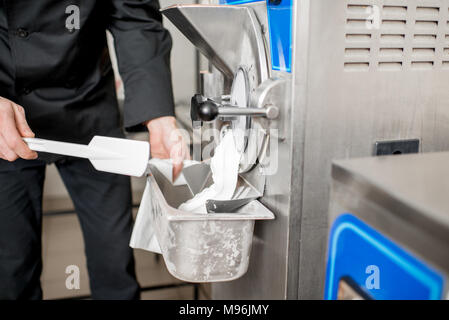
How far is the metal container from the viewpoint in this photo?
0.77m

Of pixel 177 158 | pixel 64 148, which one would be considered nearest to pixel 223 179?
pixel 177 158

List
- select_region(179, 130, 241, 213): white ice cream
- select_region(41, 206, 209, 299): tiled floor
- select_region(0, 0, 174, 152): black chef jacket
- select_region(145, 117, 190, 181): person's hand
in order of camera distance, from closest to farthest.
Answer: select_region(179, 130, 241, 213): white ice cream
select_region(145, 117, 190, 181): person's hand
select_region(0, 0, 174, 152): black chef jacket
select_region(41, 206, 209, 299): tiled floor

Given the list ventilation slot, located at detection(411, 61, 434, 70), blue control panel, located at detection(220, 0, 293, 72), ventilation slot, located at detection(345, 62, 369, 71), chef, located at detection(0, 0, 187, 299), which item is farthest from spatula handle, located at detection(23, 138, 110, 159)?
ventilation slot, located at detection(411, 61, 434, 70)

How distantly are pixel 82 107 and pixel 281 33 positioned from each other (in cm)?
79

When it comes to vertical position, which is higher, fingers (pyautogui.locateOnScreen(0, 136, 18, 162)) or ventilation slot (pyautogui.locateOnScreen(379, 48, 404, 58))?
ventilation slot (pyautogui.locateOnScreen(379, 48, 404, 58))

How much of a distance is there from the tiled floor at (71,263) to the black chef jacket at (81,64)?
99cm

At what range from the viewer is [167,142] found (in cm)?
114

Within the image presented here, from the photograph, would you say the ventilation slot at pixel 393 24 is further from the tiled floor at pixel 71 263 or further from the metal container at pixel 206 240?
the tiled floor at pixel 71 263

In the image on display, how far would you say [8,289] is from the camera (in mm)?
1344

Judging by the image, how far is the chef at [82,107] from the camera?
117 cm

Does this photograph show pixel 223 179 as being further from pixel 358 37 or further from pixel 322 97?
pixel 358 37

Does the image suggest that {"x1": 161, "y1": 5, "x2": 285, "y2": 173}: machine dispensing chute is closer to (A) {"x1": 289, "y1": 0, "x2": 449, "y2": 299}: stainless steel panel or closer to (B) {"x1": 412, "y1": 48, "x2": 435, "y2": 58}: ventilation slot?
(A) {"x1": 289, "y1": 0, "x2": 449, "y2": 299}: stainless steel panel
